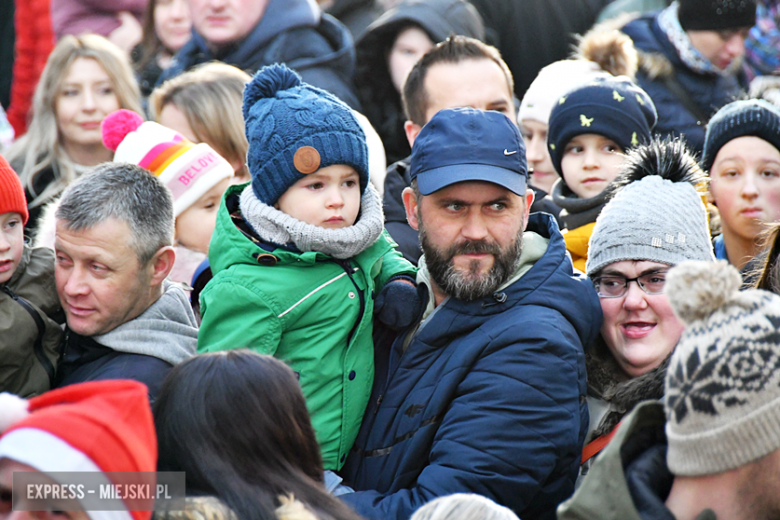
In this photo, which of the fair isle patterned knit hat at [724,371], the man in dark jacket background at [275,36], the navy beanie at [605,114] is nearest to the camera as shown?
the fair isle patterned knit hat at [724,371]

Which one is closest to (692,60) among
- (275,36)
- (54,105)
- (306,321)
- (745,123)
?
(745,123)

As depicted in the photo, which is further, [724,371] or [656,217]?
[656,217]

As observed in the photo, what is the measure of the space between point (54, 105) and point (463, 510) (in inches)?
170

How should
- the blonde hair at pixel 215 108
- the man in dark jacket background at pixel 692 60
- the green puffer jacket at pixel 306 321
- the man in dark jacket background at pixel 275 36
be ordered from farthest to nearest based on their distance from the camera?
the man in dark jacket background at pixel 275 36 < the man in dark jacket background at pixel 692 60 < the blonde hair at pixel 215 108 < the green puffer jacket at pixel 306 321

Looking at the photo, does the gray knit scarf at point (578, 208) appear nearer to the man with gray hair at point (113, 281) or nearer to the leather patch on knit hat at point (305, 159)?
the leather patch on knit hat at point (305, 159)

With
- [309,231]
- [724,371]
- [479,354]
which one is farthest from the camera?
[309,231]

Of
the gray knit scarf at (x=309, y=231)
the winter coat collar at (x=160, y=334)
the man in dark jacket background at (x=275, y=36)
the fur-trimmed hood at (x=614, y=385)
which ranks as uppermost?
the man in dark jacket background at (x=275, y=36)

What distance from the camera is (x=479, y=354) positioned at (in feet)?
9.57

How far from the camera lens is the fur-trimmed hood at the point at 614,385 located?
2908 millimetres

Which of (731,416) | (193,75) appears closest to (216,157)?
(193,75)

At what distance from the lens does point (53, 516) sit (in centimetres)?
202

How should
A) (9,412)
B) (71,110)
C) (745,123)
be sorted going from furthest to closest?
(71,110) < (745,123) < (9,412)

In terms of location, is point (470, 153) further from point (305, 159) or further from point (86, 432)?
point (86, 432)

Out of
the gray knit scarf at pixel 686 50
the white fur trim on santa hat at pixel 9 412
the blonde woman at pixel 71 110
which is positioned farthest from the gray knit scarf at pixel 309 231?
the gray knit scarf at pixel 686 50
